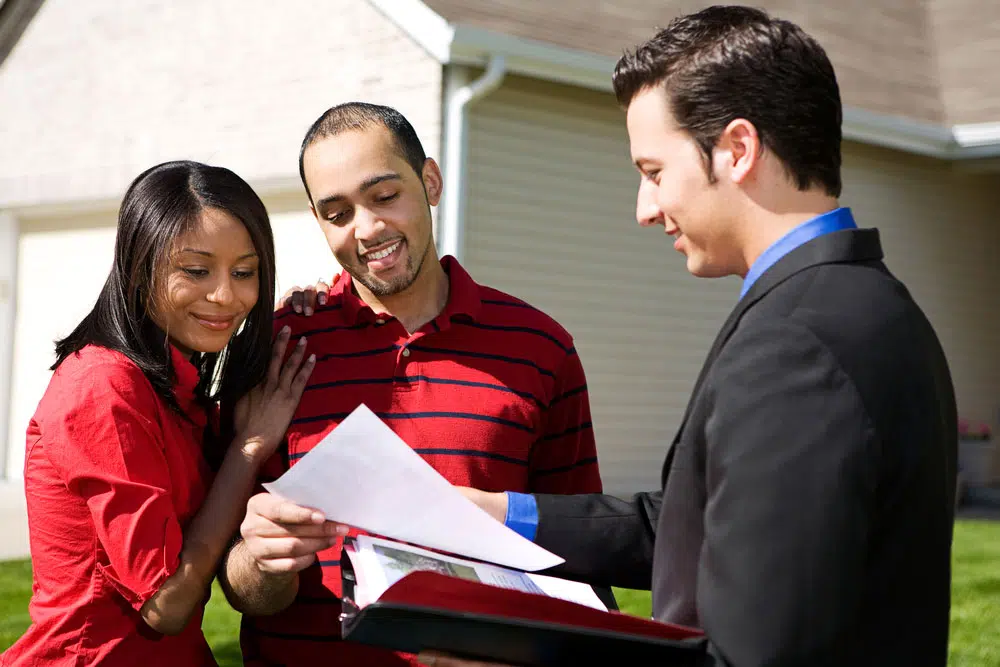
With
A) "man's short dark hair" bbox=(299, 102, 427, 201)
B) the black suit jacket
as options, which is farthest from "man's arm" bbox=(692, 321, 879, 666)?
"man's short dark hair" bbox=(299, 102, 427, 201)

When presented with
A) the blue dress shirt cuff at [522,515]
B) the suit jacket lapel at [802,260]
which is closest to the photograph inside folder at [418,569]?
the blue dress shirt cuff at [522,515]

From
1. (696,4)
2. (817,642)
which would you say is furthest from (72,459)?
(696,4)

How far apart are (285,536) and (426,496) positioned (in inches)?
12.1

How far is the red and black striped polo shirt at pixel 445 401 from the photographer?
2.64 meters

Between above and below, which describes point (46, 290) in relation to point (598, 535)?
above

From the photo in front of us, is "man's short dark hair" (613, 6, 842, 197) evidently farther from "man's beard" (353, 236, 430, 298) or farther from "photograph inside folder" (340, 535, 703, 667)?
"man's beard" (353, 236, 430, 298)

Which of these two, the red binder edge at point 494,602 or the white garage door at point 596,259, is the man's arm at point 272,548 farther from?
the white garage door at point 596,259

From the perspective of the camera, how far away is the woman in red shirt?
2.30m

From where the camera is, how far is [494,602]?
163 cm

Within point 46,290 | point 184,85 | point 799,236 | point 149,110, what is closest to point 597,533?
point 799,236


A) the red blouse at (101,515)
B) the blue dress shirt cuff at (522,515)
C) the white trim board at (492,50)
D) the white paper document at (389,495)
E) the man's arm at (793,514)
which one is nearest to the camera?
the man's arm at (793,514)

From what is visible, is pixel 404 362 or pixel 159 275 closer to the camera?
pixel 159 275

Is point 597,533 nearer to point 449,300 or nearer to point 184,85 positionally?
point 449,300

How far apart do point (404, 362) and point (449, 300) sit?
0.23 m
